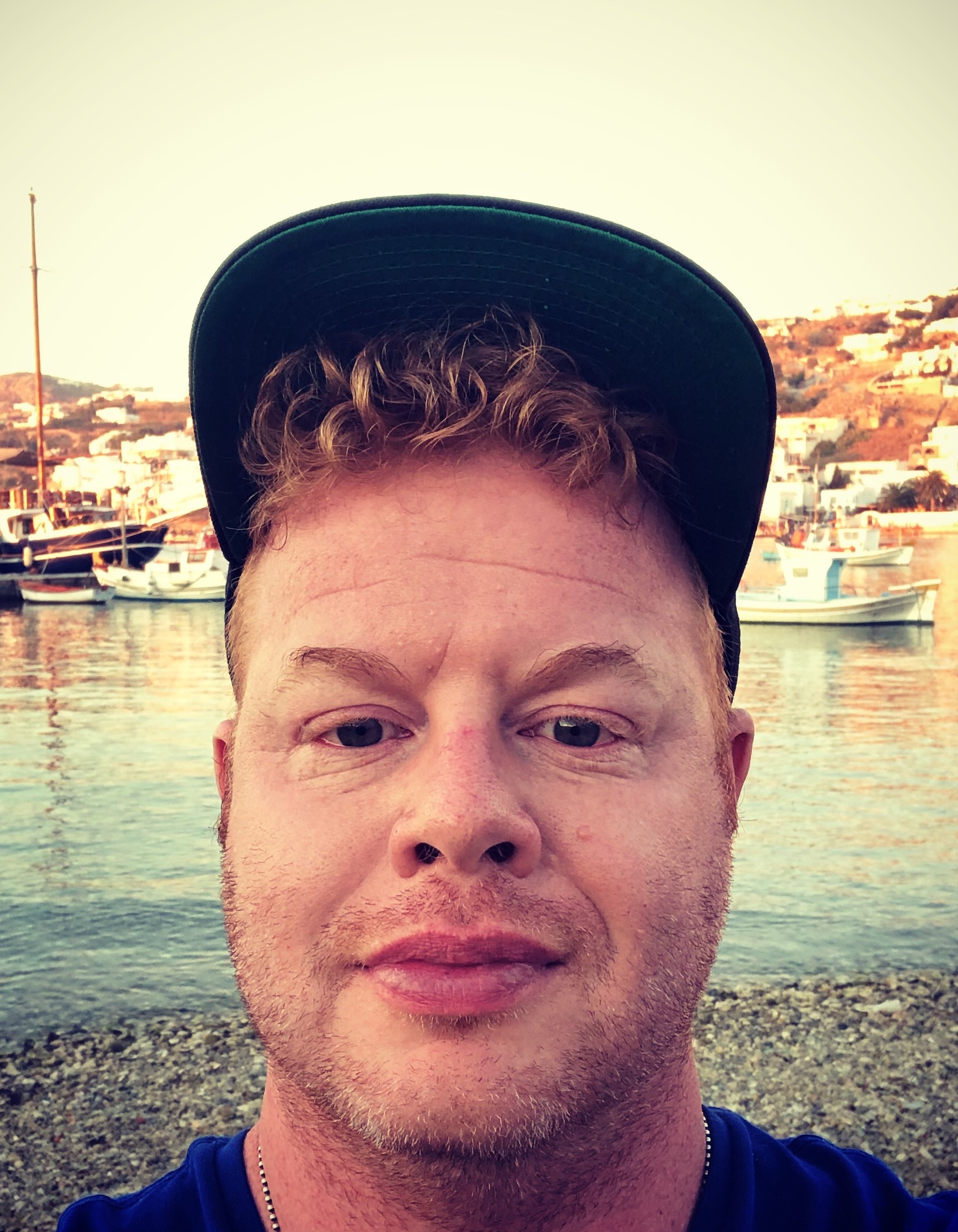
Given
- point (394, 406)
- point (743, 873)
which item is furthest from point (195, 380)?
point (743, 873)

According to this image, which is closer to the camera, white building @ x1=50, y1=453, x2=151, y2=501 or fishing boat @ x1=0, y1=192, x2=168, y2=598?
fishing boat @ x1=0, y1=192, x2=168, y2=598

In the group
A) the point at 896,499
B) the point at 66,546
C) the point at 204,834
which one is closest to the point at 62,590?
the point at 66,546

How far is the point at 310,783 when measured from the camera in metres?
1.40

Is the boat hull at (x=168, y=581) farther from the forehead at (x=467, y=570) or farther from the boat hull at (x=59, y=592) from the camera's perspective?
the forehead at (x=467, y=570)

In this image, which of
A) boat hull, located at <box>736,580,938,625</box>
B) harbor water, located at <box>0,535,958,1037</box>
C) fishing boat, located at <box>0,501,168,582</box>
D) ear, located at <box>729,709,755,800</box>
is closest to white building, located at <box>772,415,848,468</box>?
boat hull, located at <box>736,580,938,625</box>

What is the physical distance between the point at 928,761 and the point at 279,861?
63.9 feet

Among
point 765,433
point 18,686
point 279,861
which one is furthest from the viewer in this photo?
point 18,686

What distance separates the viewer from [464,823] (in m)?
1.25

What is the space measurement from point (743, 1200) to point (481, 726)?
0.81 meters

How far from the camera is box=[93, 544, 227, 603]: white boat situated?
45781 millimetres

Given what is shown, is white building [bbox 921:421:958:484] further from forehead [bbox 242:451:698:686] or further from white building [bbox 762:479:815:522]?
forehead [bbox 242:451:698:686]

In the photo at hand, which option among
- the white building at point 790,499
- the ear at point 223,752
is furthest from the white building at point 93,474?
the ear at point 223,752

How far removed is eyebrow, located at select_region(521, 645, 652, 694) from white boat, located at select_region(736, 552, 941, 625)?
1319 inches

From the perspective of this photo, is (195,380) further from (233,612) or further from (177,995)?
(177,995)
